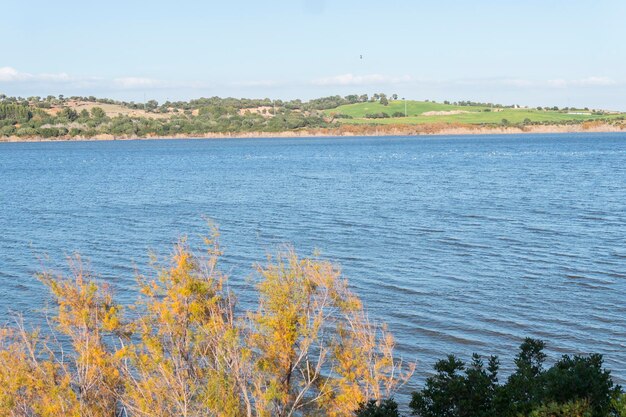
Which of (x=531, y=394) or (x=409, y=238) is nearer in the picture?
(x=531, y=394)

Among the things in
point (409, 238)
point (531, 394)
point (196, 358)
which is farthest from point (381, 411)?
point (409, 238)

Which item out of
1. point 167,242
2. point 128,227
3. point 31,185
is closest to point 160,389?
point 167,242

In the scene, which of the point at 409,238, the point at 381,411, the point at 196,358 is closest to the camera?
the point at 381,411

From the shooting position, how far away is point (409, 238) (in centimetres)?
3844

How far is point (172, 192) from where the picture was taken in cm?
6588

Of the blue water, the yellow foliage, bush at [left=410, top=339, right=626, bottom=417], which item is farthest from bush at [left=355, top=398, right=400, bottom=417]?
the blue water

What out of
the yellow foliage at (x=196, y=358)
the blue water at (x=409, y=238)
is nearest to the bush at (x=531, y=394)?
the yellow foliage at (x=196, y=358)

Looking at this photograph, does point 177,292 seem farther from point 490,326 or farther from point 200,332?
point 490,326

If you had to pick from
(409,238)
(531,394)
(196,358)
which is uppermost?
(531,394)

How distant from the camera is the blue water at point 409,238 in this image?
78.7 feet

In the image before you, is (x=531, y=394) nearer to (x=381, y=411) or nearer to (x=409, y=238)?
(x=381, y=411)

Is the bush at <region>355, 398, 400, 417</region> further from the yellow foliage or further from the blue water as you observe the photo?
the blue water

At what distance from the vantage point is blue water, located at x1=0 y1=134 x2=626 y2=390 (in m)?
24.0

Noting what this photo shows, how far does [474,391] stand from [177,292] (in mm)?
6038
